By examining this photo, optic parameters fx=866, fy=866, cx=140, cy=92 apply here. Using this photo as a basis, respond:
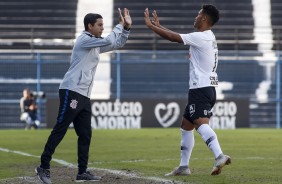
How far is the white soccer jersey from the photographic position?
31.3 feet

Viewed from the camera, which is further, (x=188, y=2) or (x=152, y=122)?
(x=188, y=2)

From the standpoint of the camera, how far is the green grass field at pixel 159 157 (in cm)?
986

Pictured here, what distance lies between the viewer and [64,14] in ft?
114

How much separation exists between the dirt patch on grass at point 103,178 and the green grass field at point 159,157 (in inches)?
10.0

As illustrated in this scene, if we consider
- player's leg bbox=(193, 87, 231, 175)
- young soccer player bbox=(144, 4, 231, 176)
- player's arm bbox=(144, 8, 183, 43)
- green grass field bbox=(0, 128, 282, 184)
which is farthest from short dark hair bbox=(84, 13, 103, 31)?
green grass field bbox=(0, 128, 282, 184)

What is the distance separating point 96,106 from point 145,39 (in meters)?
5.84

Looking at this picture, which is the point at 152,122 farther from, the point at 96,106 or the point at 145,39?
the point at 145,39

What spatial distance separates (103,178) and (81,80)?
1144 millimetres

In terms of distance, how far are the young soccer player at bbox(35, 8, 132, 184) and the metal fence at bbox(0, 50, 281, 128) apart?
19919 millimetres

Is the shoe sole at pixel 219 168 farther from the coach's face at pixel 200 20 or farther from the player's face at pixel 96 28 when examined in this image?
the player's face at pixel 96 28

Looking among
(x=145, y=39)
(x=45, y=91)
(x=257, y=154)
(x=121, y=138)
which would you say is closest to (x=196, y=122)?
(x=257, y=154)

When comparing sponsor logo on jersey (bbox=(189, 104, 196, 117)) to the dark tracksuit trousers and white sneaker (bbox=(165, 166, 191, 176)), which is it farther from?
the dark tracksuit trousers

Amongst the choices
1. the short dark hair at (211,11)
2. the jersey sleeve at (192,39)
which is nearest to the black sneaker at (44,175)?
the jersey sleeve at (192,39)

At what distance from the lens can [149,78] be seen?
97.3 ft
